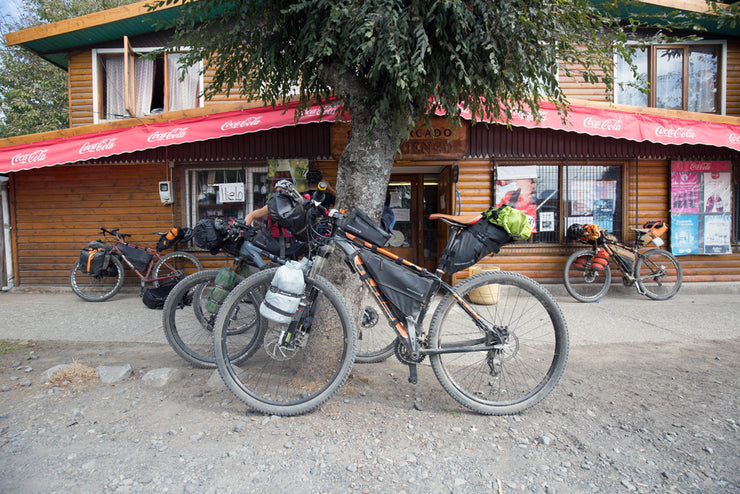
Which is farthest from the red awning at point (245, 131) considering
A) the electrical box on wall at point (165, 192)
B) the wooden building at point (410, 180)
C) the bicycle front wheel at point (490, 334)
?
the bicycle front wheel at point (490, 334)

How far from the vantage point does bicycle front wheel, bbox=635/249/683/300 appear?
671 cm

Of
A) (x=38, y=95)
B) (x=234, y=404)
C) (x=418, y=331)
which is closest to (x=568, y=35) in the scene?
Result: (x=418, y=331)

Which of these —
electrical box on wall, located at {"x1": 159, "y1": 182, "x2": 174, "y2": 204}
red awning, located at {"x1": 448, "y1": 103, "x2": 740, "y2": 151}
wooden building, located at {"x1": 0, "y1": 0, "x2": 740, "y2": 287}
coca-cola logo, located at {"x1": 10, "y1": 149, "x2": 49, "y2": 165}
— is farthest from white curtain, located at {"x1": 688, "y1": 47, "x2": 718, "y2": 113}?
coca-cola logo, located at {"x1": 10, "y1": 149, "x2": 49, "y2": 165}

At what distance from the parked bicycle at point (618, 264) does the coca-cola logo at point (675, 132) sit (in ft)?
4.97

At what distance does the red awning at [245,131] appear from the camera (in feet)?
20.1

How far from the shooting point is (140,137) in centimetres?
629

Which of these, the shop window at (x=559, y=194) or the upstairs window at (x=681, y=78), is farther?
the upstairs window at (x=681, y=78)

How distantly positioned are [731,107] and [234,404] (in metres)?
10.8

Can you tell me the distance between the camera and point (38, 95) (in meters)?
16.2

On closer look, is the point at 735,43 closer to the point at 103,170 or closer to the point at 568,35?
the point at 568,35

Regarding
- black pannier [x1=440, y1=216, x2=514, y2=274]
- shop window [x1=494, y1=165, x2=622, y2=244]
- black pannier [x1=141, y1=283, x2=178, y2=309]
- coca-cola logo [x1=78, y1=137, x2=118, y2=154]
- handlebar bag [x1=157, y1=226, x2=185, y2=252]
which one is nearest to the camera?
black pannier [x1=440, y1=216, x2=514, y2=274]

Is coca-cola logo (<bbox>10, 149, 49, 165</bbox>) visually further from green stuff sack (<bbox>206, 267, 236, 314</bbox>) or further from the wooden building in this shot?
green stuff sack (<bbox>206, 267, 236, 314</bbox>)

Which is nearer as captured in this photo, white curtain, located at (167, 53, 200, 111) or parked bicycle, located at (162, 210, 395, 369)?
parked bicycle, located at (162, 210, 395, 369)

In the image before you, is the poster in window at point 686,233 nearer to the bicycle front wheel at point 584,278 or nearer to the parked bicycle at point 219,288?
the bicycle front wheel at point 584,278
